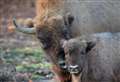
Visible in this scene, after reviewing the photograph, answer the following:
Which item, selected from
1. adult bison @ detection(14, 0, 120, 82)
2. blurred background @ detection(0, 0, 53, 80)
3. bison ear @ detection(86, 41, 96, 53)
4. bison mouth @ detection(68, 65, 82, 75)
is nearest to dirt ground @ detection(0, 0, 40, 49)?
blurred background @ detection(0, 0, 53, 80)

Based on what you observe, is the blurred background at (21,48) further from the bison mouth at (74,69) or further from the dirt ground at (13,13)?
the bison mouth at (74,69)

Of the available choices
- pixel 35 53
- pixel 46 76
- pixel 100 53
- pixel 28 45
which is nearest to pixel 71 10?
pixel 100 53

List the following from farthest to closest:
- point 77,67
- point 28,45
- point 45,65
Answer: point 28,45 → point 45,65 → point 77,67

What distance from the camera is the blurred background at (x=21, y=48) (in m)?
10.5

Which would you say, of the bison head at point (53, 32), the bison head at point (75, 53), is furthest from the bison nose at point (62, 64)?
the bison head at point (75, 53)

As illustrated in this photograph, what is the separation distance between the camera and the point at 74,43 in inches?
323

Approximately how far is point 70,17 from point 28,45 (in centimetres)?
485

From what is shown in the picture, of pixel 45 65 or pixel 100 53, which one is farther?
pixel 45 65

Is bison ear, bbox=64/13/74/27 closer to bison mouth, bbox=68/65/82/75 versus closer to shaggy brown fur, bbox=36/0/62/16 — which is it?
shaggy brown fur, bbox=36/0/62/16

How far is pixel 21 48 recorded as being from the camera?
1330 centimetres

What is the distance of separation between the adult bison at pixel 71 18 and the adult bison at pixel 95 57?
12.4 inches

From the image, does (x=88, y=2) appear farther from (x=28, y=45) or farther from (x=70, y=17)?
(x=28, y=45)

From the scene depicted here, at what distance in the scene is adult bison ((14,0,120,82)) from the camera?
8781 mm

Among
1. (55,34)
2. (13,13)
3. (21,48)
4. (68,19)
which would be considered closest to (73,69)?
(55,34)
